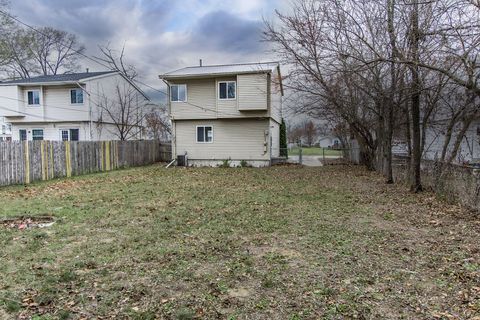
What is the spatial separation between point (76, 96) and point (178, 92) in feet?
23.6

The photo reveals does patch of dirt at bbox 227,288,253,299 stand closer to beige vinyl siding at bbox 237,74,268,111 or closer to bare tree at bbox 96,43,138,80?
beige vinyl siding at bbox 237,74,268,111

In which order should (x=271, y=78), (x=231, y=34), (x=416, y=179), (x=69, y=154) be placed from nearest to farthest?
(x=416, y=179)
(x=69, y=154)
(x=231, y=34)
(x=271, y=78)

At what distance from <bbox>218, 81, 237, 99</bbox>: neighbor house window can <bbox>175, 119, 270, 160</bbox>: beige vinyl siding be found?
1.46 meters

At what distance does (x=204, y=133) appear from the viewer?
20344 millimetres

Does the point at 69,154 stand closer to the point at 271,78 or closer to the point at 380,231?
the point at 271,78

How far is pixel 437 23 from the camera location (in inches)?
300

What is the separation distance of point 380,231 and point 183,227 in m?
3.43

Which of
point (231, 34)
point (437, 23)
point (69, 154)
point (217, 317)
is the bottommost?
point (217, 317)

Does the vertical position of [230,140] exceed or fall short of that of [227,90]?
it falls short

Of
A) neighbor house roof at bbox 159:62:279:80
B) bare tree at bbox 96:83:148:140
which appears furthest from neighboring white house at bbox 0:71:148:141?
neighbor house roof at bbox 159:62:279:80

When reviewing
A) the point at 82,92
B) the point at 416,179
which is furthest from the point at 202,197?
the point at 82,92

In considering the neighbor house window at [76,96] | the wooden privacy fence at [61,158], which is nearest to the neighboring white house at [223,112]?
the wooden privacy fence at [61,158]

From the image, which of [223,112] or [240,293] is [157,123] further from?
[240,293]

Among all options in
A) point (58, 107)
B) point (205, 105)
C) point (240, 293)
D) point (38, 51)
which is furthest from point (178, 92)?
point (38, 51)
